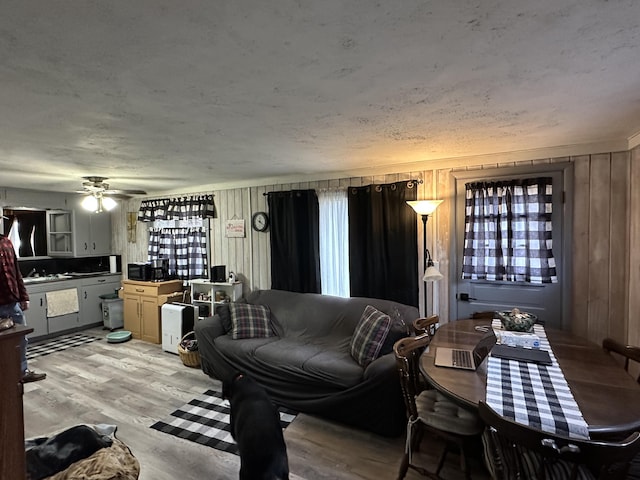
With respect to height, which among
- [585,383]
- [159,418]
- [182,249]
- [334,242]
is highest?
[334,242]

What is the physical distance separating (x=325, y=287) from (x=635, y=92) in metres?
3.25

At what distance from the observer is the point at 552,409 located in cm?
152

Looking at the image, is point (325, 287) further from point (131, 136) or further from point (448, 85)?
point (448, 85)

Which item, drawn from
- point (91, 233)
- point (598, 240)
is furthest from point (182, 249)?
point (598, 240)

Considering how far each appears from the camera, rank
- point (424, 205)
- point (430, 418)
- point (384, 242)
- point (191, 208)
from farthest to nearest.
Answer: point (191, 208)
point (384, 242)
point (424, 205)
point (430, 418)

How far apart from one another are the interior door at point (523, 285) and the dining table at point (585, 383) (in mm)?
629

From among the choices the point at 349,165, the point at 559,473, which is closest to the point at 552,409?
the point at 559,473

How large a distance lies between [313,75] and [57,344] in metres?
5.79

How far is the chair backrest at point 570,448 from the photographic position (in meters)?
1.20

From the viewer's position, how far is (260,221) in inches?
183

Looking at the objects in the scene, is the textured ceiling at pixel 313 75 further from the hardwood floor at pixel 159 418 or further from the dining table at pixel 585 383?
the hardwood floor at pixel 159 418

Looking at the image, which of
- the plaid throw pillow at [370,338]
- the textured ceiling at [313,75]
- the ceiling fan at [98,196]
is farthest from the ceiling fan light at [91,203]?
the plaid throw pillow at [370,338]

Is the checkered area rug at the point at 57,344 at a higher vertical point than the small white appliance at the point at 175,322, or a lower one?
lower

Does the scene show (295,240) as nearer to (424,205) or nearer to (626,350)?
(424,205)
